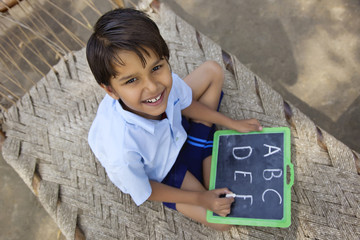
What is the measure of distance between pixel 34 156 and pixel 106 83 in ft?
1.87

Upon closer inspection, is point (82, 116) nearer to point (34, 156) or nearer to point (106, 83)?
point (34, 156)

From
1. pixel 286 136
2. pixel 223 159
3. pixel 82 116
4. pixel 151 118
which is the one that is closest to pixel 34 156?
pixel 82 116

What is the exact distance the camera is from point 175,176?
3.32 feet

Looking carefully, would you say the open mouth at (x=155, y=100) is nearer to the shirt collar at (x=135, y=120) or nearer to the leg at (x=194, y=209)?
the shirt collar at (x=135, y=120)

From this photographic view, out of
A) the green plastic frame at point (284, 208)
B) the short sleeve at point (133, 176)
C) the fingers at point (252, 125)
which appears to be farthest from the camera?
the fingers at point (252, 125)

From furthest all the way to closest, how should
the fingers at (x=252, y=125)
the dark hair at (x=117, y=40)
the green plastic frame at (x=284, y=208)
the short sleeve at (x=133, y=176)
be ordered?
1. the fingers at (x=252, y=125)
2. the green plastic frame at (x=284, y=208)
3. the short sleeve at (x=133, y=176)
4. the dark hair at (x=117, y=40)

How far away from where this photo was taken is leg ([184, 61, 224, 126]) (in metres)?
1.11

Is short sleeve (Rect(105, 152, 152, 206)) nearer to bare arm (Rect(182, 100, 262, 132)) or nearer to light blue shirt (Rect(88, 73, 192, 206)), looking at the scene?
light blue shirt (Rect(88, 73, 192, 206))

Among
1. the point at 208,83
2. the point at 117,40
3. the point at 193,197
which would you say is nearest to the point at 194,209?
the point at 193,197

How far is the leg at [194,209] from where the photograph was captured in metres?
0.98

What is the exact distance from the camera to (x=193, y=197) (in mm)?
951

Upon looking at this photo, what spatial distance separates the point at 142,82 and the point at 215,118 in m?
0.39

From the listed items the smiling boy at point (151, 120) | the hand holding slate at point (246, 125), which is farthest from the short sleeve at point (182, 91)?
the hand holding slate at point (246, 125)

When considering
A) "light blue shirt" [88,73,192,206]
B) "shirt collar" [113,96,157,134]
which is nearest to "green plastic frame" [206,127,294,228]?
"light blue shirt" [88,73,192,206]
